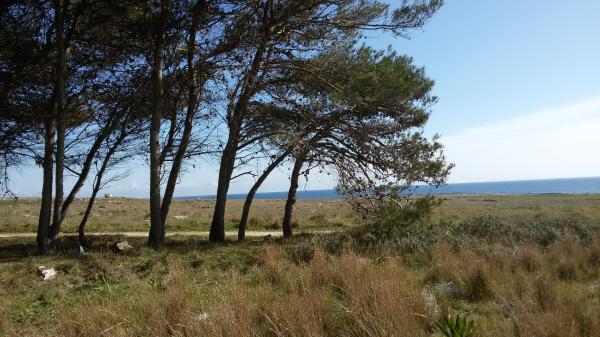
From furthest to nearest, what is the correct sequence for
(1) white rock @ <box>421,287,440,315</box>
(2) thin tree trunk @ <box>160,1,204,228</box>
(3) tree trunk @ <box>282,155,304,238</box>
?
(3) tree trunk @ <box>282,155,304,238</box>, (2) thin tree trunk @ <box>160,1,204,228</box>, (1) white rock @ <box>421,287,440,315</box>

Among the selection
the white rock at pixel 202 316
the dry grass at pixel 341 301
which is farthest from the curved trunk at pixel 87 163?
the white rock at pixel 202 316

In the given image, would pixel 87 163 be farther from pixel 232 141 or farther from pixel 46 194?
pixel 232 141

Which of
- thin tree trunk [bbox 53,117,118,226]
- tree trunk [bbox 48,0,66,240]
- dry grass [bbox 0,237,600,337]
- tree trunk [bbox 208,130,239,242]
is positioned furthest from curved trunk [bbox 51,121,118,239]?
dry grass [bbox 0,237,600,337]

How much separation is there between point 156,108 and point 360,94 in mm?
6131

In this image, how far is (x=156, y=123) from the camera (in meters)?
12.4

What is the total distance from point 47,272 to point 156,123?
4.62 m

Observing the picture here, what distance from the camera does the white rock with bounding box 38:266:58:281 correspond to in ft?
30.6

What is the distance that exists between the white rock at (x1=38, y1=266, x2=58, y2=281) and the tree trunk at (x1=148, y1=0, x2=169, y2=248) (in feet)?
11.6

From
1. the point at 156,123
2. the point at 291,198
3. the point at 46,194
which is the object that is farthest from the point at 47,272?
the point at 291,198

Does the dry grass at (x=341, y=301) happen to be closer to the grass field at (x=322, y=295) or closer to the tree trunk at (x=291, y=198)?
the grass field at (x=322, y=295)

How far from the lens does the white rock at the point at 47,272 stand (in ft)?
30.6

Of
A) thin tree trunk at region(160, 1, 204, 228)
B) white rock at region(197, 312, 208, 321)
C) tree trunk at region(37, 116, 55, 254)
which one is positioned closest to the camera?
white rock at region(197, 312, 208, 321)

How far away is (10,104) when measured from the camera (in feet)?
40.2

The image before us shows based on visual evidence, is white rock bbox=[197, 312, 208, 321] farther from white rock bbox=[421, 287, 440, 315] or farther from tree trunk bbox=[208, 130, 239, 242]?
tree trunk bbox=[208, 130, 239, 242]
